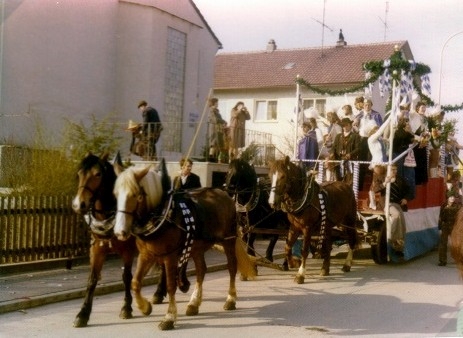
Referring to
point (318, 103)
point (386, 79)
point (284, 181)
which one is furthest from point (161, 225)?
point (318, 103)

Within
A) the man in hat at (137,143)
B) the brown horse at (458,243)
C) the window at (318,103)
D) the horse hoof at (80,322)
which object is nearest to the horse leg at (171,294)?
the horse hoof at (80,322)

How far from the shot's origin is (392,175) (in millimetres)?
11758

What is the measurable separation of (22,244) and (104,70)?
34.1 feet

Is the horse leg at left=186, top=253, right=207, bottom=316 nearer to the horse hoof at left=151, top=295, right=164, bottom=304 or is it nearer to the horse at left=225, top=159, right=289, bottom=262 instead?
the horse hoof at left=151, top=295, right=164, bottom=304

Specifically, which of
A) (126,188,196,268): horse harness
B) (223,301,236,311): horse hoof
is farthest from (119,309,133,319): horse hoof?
(223,301,236,311): horse hoof

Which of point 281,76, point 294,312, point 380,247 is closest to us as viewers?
point 294,312

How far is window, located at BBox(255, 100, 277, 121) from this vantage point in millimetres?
36781

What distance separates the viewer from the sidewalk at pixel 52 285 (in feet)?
26.0

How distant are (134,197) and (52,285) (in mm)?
3337

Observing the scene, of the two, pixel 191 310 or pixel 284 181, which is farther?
pixel 284 181

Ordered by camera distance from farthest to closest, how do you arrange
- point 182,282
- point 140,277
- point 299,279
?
1. point 299,279
2. point 182,282
3. point 140,277

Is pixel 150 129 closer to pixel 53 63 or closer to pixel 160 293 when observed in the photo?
pixel 53 63

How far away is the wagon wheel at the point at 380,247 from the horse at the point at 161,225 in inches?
199

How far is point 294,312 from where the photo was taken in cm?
794
